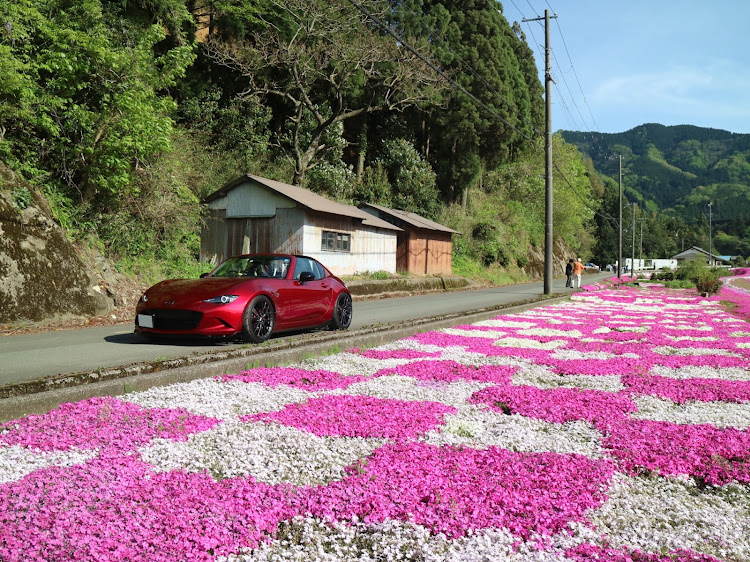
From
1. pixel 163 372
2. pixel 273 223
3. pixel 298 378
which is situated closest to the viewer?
pixel 163 372

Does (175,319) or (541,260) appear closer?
(175,319)

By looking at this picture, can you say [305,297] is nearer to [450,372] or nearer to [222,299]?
[222,299]

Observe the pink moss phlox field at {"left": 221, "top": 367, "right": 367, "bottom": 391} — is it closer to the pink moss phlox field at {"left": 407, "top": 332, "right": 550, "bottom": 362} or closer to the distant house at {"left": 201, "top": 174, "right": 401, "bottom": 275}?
the pink moss phlox field at {"left": 407, "top": 332, "right": 550, "bottom": 362}

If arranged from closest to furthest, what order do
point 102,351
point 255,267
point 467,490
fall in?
point 467,490
point 102,351
point 255,267

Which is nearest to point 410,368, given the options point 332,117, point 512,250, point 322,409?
point 322,409

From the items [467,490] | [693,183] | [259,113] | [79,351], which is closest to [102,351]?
[79,351]

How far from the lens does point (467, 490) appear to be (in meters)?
3.16

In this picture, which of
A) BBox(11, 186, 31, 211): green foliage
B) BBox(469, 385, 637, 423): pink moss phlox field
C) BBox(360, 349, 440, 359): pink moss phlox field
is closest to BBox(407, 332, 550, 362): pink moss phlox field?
BBox(360, 349, 440, 359): pink moss phlox field

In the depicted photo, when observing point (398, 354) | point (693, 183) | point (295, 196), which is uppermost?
point (693, 183)

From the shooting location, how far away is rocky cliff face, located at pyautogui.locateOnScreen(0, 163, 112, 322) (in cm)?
1116

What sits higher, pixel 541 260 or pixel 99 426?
pixel 541 260

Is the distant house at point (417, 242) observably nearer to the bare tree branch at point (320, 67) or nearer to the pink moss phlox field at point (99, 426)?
the bare tree branch at point (320, 67)

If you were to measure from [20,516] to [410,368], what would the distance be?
16.1 ft

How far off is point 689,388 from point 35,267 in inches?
465
